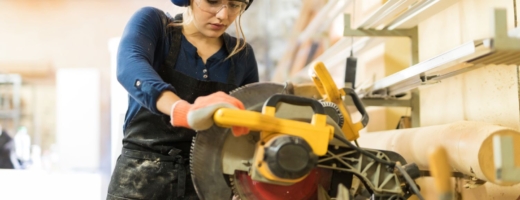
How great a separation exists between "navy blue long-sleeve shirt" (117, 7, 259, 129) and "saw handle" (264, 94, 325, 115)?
0.75 feet

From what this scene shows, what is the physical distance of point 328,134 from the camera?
110cm

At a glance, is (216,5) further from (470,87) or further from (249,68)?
(470,87)

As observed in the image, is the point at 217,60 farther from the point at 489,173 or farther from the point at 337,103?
the point at 489,173

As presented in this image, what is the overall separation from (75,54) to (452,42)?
352 cm

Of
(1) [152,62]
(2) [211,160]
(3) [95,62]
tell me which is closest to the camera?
(2) [211,160]

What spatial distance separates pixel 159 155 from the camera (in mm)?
1531

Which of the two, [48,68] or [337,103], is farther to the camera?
[48,68]

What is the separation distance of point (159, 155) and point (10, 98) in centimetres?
360

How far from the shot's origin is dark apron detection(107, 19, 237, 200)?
Result: 1513mm

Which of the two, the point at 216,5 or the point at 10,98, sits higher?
the point at 216,5

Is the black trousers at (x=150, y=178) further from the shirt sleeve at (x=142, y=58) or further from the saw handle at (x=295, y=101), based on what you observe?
the saw handle at (x=295, y=101)

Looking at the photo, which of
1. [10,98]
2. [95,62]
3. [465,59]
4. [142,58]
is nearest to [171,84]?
[142,58]

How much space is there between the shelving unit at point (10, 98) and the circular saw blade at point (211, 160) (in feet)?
12.7

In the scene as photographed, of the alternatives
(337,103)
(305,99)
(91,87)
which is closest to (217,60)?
(337,103)
